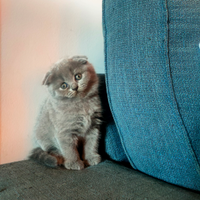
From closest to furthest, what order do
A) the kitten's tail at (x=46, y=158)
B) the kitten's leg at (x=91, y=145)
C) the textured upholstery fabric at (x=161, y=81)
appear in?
the textured upholstery fabric at (x=161, y=81) → the kitten's tail at (x=46, y=158) → the kitten's leg at (x=91, y=145)

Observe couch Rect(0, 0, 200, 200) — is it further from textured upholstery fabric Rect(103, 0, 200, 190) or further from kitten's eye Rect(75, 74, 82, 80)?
kitten's eye Rect(75, 74, 82, 80)

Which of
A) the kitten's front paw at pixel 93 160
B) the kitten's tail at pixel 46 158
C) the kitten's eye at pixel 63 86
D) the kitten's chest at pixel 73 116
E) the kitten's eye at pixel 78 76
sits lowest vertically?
the kitten's front paw at pixel 93 160

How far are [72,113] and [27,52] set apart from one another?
0.46 m

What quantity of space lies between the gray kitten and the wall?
5.9 inches

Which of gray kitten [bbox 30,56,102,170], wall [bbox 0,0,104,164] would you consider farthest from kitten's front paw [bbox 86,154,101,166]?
wall [bbox 0,0,104,164]

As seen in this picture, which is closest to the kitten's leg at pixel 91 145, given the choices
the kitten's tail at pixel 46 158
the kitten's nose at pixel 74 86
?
the kitten's tail at pixel 46 158

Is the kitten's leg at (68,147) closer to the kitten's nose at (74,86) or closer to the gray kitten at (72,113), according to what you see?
the gray kitten at (72,113)

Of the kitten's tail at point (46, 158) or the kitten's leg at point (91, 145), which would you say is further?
the kitten's leg at point (91, 145)

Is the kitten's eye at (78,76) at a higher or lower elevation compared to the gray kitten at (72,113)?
higher

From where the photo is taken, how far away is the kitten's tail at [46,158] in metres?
0.91

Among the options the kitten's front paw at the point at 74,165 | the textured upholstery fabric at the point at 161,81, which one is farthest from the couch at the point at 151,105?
the kitten's front paw at the point at 74,165

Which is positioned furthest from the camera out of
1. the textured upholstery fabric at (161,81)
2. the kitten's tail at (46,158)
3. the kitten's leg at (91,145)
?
the kitten's leg at (91,145)

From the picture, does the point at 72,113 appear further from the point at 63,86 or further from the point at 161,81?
the point at 161,81

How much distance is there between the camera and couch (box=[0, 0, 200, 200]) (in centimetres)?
65
